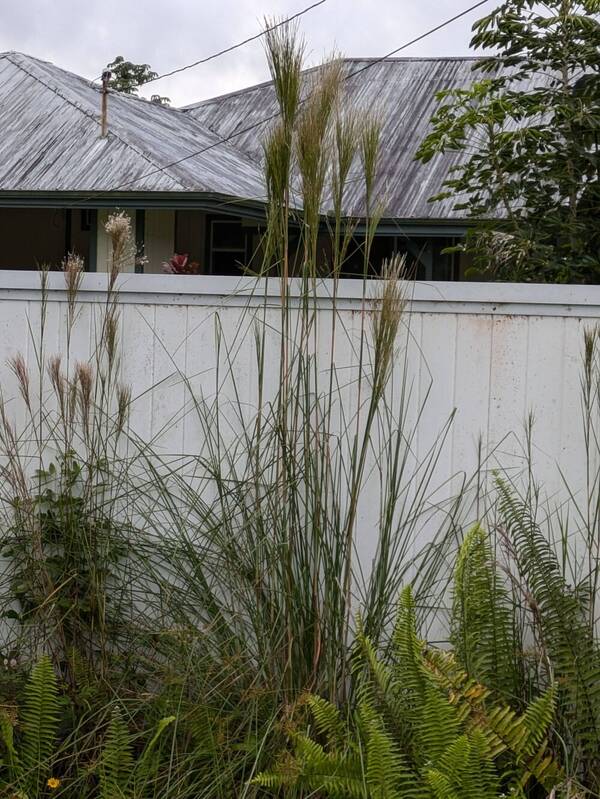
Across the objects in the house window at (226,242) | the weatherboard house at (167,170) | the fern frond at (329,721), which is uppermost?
the weatherboard house at (167,170)

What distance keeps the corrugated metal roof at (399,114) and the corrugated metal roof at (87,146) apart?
4.16ft

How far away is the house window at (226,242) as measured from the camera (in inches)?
606

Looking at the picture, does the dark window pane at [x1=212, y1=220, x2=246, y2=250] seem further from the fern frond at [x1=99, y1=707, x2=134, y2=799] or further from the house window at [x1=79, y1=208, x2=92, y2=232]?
the fern frond at [x1=99, y1=707, x2=134, y2=799]

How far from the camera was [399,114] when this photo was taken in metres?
15.6

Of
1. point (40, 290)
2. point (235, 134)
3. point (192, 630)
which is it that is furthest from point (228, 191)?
point (192, 630)

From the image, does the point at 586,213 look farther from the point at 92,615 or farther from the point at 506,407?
the point at 92,615

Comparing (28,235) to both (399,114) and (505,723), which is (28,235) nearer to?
(399,114)

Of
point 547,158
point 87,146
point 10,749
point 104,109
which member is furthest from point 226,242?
point 10,749

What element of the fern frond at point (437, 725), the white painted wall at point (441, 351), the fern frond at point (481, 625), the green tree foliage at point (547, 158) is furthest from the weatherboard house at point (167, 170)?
the fern frond at point (437, 725)

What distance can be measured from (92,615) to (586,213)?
11.5ft

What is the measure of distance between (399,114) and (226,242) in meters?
3.05

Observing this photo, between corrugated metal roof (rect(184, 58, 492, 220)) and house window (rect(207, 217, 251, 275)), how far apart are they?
117 cm

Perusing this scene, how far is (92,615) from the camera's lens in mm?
3572

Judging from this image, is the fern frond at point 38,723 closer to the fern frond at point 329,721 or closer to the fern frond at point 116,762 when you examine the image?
the fern frond at point 116,762
